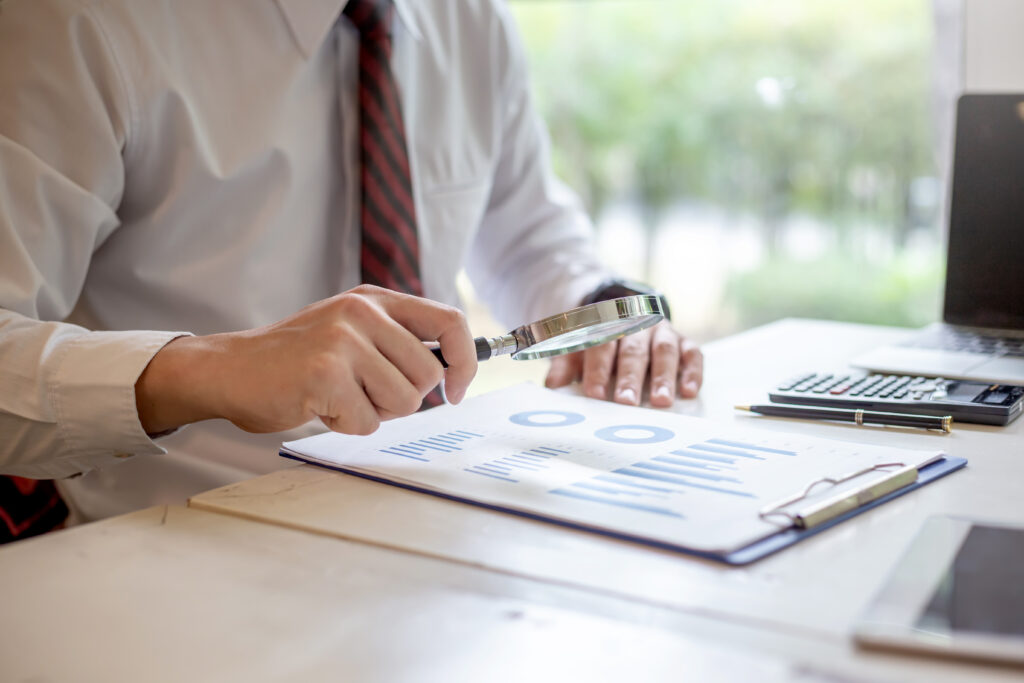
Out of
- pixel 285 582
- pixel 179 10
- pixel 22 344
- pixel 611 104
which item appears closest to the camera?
pixel 285 582

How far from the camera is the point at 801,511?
0.60 meters

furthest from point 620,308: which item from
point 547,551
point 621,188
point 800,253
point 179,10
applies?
point 621,188

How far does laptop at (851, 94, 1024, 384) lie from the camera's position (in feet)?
4.08

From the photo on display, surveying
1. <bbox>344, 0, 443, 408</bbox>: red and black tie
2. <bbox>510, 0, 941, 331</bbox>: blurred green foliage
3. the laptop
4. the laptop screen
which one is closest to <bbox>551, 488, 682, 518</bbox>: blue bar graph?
<bbox>344, 0, 443, 408</bbox>: red and black tie

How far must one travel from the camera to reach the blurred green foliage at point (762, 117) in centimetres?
289

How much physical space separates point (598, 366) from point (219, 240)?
1.62ft

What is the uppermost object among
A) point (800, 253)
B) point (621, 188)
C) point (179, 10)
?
point (179, 10)

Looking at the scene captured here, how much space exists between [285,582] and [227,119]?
2.39ft

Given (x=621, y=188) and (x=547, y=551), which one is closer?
(x=547, y=551)

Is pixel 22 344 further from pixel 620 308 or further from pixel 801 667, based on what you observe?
pixel 801 667

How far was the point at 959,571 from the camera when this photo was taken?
513 mm

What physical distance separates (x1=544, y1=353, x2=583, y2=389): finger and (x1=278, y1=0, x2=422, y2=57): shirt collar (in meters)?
0.51

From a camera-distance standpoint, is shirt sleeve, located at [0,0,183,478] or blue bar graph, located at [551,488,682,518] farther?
shirt sleeve, located at [0,0,183,478]

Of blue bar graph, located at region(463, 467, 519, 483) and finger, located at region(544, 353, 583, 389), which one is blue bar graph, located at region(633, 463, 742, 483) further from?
finger, located at region(544, 353, 583, 389)
